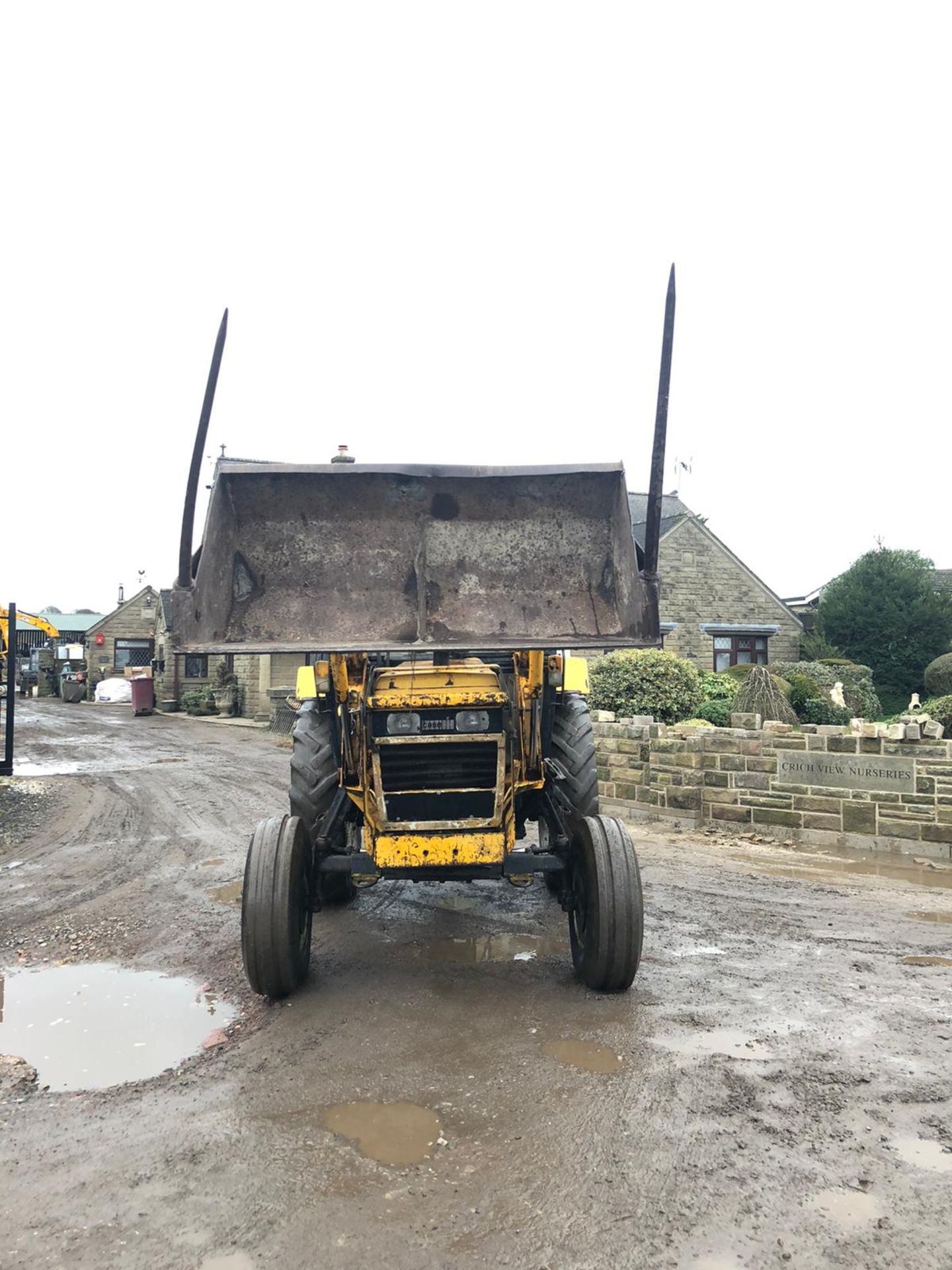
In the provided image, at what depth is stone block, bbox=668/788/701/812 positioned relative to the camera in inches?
380

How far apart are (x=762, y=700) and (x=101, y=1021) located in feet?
36.5

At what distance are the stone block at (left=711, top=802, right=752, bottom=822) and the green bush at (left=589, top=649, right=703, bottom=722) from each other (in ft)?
9.66

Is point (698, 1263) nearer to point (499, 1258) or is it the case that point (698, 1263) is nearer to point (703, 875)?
point (499, 1258)

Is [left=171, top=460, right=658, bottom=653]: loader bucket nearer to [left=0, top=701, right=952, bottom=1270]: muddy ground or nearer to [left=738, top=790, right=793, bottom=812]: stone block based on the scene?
[left=0, top=701, right=952, bottom=1270]: muddy ground

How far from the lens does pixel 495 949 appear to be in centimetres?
534

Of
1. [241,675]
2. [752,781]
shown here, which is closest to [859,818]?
[752,781]

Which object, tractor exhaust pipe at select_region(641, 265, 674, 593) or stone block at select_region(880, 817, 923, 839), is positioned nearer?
tractor exhaust pipe at select_region(641, 265, 674, 593)

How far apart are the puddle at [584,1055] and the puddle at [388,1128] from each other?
717 millimetres

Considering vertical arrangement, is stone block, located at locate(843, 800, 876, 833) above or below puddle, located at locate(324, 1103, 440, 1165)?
above

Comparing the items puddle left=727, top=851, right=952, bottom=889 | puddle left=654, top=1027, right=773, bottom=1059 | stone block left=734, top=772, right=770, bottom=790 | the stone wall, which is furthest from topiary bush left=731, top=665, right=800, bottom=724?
puddle left=654, top=1027, right=773, bottom=1059

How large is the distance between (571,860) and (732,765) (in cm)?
506

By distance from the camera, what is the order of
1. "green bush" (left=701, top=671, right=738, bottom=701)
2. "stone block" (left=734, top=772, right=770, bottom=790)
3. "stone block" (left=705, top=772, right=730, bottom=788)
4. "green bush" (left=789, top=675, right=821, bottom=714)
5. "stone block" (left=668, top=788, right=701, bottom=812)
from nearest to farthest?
"stone block" (left=734, top=772, right=770, bottom=790) → "stone block" (left=705, top=772, right=730, bottom=788) → "stone block" (left=668, top=788, right=701, bottom=812) → "green bush" (left=701, top=671, right=738, bottom=701) → "green bush" (left=789, top=675, right=821, bottom=714)

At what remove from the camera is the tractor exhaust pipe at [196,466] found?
4.17 m

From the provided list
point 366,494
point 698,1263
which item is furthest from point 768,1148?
point 366,494
